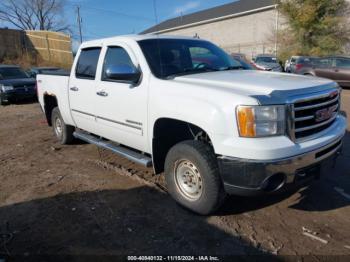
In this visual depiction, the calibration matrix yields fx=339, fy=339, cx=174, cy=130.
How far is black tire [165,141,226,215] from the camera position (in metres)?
3.40

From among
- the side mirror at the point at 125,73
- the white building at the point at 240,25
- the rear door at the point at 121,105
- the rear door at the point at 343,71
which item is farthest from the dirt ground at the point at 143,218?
the white building at the point at 240,25

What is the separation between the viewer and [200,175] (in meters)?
3.50

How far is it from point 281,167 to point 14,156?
16.8ft

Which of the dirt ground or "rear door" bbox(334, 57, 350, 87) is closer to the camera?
the dirt ground

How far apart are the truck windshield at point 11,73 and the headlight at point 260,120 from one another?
45.9 ft

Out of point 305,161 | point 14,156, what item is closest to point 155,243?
point 305,161

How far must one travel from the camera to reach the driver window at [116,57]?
4460 millimetres

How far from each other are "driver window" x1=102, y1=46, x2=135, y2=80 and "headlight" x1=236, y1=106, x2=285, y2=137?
6.04 ft

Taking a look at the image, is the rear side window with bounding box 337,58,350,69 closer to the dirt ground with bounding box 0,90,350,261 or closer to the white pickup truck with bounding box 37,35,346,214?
the dirt ground with bounding box 0,90,350,261

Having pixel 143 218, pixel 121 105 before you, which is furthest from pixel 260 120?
pixel 121 105

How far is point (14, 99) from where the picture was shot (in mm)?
13781

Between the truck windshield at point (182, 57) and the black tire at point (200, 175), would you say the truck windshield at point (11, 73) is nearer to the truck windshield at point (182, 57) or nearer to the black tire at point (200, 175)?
the truck windshield at point (182, 57)

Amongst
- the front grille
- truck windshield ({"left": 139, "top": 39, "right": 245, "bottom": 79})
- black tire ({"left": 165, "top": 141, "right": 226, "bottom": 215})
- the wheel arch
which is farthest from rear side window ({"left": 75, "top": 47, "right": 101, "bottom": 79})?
the front grille

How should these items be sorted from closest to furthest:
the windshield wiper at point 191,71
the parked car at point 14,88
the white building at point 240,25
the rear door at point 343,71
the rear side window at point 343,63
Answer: the windshield wiper at point 191,71, the parked car at point 14,88, the rear door at point 343,71, the rear side window at point 343,63, the white building at point 240,25
